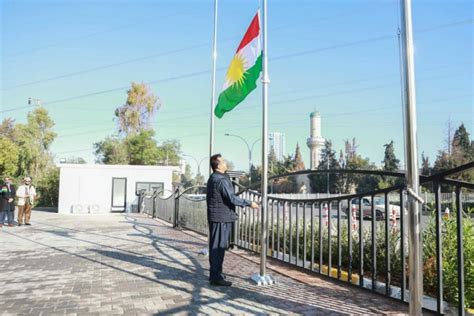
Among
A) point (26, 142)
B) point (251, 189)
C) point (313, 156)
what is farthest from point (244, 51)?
point (313, 156)

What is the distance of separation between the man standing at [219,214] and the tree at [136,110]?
4165 centimetres

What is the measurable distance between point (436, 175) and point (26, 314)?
4.07 metres

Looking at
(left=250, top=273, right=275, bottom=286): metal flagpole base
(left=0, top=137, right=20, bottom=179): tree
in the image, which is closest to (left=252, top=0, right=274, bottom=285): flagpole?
(left=250, top=273, right=275, bottom=286): metal flagpole base

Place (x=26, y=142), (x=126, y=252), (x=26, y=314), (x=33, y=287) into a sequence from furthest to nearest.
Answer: (x=26, y=142)
(x=126, y=252)
(x=33, y=287)
(x=26, y=314)

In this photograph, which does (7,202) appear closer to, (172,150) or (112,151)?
(112,151)

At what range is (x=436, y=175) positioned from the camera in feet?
11.2

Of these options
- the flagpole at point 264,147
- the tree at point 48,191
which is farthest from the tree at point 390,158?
the flagpole at point 264,147

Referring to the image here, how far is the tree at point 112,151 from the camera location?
143 feet

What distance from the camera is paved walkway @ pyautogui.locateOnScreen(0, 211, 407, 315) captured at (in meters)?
3.90

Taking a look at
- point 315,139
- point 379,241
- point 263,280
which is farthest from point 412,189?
point 315,139

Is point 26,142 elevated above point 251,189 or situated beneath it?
elevated above

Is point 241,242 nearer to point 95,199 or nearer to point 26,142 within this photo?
point 95,199

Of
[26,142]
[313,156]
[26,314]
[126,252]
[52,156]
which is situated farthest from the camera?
[313,156]

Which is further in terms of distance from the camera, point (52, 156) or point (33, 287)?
point (52, 156)
